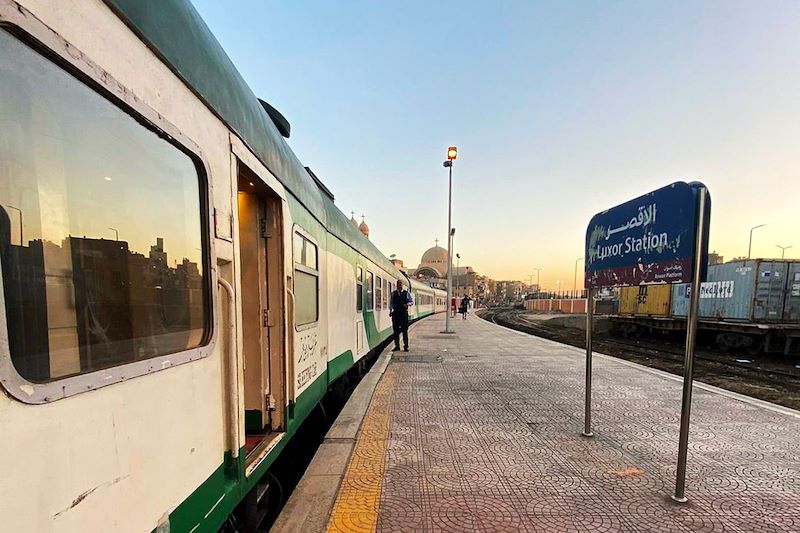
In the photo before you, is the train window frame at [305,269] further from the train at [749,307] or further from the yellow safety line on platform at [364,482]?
the train at [749,307]

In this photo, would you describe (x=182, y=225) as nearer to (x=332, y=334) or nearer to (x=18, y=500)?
(x=18, y=500)

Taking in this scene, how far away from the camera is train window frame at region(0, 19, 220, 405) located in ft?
3.41

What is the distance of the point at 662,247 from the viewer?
10.8 ft

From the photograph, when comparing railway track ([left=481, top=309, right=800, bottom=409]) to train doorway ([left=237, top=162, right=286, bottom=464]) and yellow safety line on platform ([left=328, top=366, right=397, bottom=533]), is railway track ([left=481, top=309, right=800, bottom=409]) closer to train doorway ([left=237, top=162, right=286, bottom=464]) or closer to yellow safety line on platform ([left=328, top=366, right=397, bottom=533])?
yellow safety line on platform ([left=328, top=366, right=397, bottom=533])

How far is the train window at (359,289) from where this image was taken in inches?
295

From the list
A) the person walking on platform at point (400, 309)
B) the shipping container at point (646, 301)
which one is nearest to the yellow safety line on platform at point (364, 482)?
the person walking on platform at point (400, 309)

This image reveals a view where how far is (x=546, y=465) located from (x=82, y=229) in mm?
3734

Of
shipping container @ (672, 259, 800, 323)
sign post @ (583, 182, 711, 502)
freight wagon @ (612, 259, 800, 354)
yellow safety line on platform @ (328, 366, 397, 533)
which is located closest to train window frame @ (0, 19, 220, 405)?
yellow safety line on platform @ (328, 366, 397, 533)

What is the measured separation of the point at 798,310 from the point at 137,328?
2022 cm

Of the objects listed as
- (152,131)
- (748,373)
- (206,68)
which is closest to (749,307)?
(748,373)

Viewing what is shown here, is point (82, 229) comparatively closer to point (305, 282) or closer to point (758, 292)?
point (305, 282)

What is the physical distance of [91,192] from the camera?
1.34 m

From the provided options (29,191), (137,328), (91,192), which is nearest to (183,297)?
(137,328)

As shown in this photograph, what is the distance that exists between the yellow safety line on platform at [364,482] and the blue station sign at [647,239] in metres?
2.72
